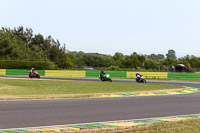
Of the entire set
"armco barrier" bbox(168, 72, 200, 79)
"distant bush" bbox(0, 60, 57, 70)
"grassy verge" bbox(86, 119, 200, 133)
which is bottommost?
"grassy verge" bbox(86, 119, 200, 133)

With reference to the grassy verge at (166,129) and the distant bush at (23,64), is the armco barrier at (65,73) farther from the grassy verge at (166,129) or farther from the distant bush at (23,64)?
the grassy verge at (166,129)

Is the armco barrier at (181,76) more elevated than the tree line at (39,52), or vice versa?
the tree line at (39,52)

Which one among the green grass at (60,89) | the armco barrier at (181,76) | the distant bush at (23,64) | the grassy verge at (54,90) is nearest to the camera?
the grassy verge at (54,90)

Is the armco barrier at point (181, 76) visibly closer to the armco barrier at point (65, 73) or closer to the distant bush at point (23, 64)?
the armco barrier at point (65, 73)

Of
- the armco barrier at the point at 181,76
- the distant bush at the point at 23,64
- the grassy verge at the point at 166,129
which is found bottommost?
the grassy verge at the point at 166,129

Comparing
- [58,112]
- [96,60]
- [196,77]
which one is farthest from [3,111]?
[96,60]

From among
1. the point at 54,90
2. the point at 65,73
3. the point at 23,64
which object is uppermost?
the point at 23,64

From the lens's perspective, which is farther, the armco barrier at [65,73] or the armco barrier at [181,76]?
the armco barrier at [65,73]

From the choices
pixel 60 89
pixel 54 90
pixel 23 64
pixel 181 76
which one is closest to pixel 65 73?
pixel 23 64

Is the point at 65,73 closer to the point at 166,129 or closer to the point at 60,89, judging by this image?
the point at 60,89

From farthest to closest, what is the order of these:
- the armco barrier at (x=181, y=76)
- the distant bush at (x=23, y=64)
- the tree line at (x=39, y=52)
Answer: the tree line at (x=39, y=52) < the distant bush at (x=23, y=64) < the armco barrier at (x=181, y=76)

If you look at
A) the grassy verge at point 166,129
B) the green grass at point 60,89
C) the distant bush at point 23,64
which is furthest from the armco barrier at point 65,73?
the grassy verge at point 166,129

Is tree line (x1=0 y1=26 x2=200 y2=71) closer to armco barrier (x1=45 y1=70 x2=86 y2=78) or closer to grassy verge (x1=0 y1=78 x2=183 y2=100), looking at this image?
armco barrier (x1=45 y1=70 x2=86 y2=78)

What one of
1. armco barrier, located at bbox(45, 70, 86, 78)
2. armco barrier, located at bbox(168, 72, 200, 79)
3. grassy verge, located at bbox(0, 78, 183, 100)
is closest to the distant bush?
armco barrier, located at bbox(45, 70, 86, 78)
